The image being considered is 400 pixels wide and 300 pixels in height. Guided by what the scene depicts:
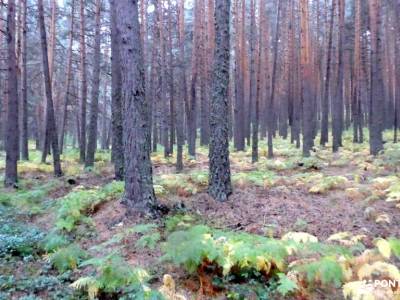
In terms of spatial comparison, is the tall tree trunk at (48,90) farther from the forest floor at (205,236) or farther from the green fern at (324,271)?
the green fern at (324,271)

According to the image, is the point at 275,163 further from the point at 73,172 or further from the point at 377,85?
the point at 73,172

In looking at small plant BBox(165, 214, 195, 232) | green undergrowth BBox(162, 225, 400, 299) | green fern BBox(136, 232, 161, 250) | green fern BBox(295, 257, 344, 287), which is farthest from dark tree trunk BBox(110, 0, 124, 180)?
green fern BBox(295, 257, 344, 287)

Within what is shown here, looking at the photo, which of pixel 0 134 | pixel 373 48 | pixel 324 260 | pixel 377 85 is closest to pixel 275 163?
pixel 377 85

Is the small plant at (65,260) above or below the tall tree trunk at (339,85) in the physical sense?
below

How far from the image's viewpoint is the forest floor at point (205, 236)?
4.88 m

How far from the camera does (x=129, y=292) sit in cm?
467

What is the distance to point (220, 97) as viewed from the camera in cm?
866

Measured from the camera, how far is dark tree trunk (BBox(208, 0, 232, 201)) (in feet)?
28.1

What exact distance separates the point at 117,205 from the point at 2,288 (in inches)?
131

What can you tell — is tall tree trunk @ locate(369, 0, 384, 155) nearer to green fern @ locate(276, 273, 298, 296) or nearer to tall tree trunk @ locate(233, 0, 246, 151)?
tall tree trunk @ locate(233, 0, 246, 151)

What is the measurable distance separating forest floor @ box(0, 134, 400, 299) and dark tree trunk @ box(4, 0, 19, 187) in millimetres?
703

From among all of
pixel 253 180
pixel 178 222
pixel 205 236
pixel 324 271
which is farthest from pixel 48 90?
pixel 324 271

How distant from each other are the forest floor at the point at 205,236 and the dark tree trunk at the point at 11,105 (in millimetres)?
703

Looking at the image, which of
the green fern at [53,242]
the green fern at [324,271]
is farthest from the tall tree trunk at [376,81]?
the green fern at [53,242]
